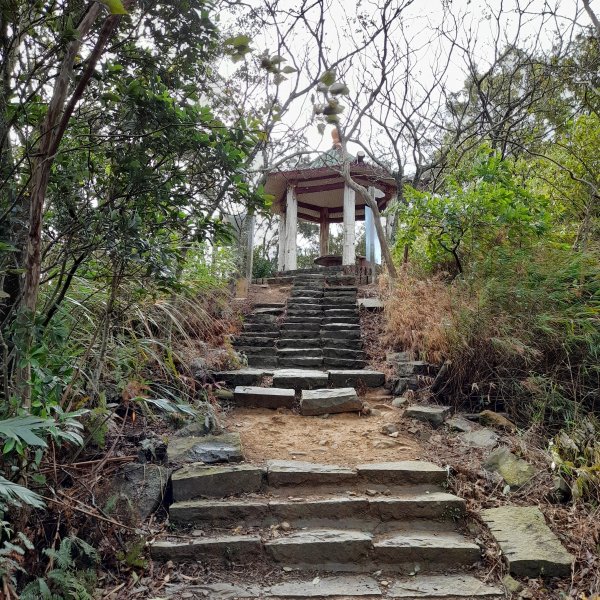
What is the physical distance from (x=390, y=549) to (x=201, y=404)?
1856 millimetres

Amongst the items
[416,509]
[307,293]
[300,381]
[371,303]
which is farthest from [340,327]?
[416,509]

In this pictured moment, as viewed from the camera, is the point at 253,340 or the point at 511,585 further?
the point at 253,340

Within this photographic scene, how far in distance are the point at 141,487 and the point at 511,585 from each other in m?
1.96

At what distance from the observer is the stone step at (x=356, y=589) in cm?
210

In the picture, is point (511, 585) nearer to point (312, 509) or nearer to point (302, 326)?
point (312, 509)

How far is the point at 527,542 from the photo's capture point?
2305mm

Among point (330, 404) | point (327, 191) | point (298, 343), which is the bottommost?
point (330, 404)

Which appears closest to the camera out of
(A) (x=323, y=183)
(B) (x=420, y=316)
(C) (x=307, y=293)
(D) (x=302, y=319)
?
(B) (x=420, y=316)

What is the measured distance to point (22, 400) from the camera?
1.79 meters

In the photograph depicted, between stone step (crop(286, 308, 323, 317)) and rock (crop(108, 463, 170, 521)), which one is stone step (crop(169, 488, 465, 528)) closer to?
rock (crop(108, 463, 170, 521))

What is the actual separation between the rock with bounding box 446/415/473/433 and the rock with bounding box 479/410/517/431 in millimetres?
117

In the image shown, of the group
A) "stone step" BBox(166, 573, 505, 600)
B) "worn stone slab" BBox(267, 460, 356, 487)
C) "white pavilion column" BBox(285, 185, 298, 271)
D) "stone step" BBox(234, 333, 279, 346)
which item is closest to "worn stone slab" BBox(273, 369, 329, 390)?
"stone step" BBox(234, 333, 279, 346)

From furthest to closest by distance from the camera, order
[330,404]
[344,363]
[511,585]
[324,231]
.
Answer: [324,231]
[344,363]
[330,404]
[511,585]

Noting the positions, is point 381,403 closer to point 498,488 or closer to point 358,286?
point 498,488
